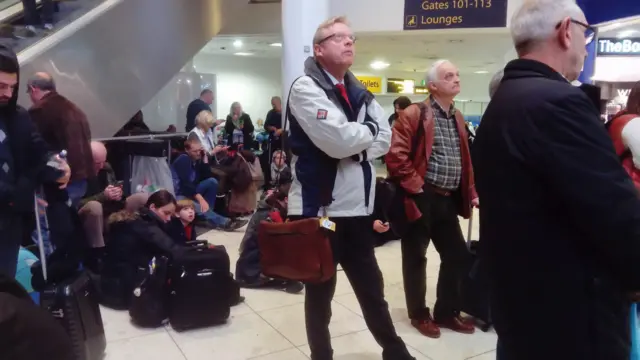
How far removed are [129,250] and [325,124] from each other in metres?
2.09

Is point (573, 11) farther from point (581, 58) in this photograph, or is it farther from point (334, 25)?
point (334, 25)

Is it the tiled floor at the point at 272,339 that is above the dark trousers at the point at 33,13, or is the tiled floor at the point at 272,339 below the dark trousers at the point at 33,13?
below

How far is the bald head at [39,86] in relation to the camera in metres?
3.67

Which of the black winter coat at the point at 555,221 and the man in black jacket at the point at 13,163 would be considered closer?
the black winter coat at the point at 555,221

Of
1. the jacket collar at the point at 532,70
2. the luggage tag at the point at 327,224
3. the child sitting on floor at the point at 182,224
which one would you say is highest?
the jacket collar at the point at 532,70

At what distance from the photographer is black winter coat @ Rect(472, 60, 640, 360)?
43.8 inches

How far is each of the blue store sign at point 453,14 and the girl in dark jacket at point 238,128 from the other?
3485mm

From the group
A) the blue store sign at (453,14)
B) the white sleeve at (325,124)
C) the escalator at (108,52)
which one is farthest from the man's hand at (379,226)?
the blue store sign at (453,14)

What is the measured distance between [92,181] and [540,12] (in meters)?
3.56

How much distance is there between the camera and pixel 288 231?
2.22 meters

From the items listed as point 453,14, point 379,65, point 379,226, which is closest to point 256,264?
point 379,226

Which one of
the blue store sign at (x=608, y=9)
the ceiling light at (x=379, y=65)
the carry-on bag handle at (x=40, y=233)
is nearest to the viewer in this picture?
the carry-on bag handle at (x=40, y=233)

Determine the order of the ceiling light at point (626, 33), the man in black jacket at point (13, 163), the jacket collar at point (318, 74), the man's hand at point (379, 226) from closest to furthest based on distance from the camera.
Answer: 1. the jacket collar at point (318, 74)
2. the man in black jacket at point (13, 163)
3. the man's hand at point (379, 226)
4. the ceiling light at point (626, 33)

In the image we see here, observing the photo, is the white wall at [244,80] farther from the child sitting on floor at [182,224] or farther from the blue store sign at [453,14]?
the child sitting on floor at [182,224]
